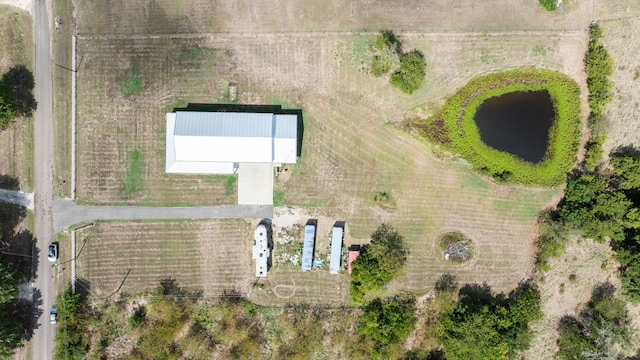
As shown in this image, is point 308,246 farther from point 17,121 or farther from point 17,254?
point 17,121

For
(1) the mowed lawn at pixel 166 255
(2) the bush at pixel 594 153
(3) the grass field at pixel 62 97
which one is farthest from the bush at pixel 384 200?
(3) the grass field at pixel 62 97

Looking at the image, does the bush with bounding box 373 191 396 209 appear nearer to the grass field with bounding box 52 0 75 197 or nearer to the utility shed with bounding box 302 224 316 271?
the utility shed with bounding box 302 224 316 271

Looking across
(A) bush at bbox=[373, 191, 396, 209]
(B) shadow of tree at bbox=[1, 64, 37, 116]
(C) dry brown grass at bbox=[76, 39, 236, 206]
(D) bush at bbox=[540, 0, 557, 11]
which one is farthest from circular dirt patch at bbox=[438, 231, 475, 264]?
(B) shadow of tree at bbox=[1, 64, 37, 116]

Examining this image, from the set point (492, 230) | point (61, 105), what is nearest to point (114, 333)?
point (61, 105)

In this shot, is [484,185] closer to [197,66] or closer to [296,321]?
[296,321]

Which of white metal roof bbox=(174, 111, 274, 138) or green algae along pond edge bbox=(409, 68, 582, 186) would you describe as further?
green algae along pond edge bbox=(409, 68, 582, 186)

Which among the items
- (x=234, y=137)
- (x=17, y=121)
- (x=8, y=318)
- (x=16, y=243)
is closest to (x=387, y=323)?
(x=234, y=137)
